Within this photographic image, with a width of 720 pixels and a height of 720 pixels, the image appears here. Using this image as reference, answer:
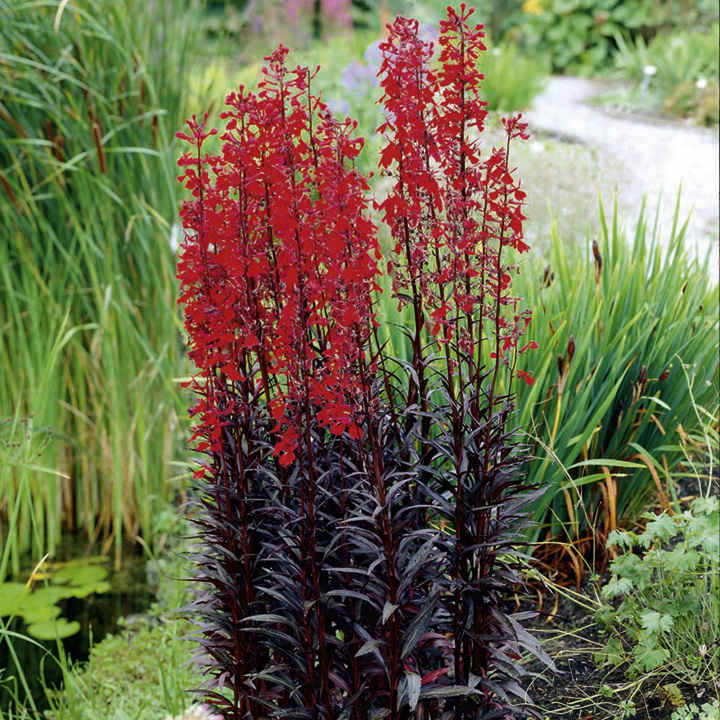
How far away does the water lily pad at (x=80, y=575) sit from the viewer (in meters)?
4.04

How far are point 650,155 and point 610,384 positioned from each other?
13.2 feet

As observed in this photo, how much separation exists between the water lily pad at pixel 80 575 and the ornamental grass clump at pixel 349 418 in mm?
2116

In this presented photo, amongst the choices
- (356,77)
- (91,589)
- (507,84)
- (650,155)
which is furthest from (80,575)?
(507,84)

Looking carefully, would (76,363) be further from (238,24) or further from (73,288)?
(238,24)

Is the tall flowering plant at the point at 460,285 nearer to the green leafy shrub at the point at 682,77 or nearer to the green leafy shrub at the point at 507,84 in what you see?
the green leafy shrub at the point at 507,84

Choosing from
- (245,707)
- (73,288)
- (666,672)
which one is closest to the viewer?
(245,707)

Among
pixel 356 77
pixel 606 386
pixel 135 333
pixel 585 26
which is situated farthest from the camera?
pixel 585 26

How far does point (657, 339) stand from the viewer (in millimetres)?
3082

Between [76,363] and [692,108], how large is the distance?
6.21 meters

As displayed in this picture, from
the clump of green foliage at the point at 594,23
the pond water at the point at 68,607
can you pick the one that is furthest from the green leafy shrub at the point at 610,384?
the clump of green foliage at the point at 594,23

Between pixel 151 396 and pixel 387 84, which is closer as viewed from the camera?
pixel 387 84

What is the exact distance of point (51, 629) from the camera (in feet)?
12.2

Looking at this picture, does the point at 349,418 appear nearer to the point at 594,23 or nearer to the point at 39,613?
the point at 39,613

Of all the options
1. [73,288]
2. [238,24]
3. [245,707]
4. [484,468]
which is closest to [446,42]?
[484,468]
